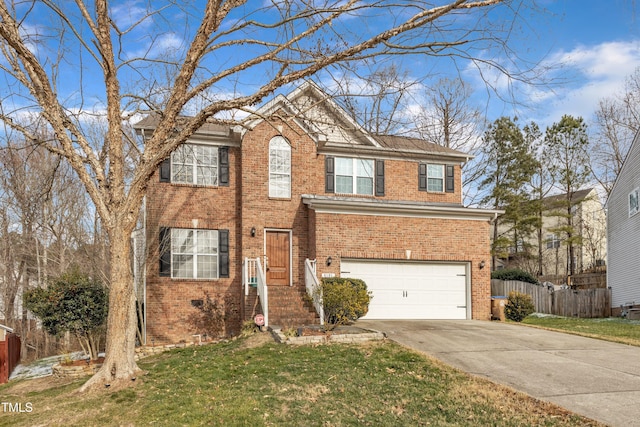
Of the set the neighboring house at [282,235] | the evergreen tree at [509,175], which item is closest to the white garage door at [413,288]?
the neighboring house at [282,235]

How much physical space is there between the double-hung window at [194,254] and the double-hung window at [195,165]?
Answer: 161cm

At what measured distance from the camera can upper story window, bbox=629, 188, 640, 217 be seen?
2164cm

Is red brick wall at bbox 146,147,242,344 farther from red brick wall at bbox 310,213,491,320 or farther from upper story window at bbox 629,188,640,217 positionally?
upper story window at bbox 629,188,640,217

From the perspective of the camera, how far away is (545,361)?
1003 centimetres

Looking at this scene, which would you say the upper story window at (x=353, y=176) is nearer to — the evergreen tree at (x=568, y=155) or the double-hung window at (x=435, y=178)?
the double-hung window at (x=435, y=178)

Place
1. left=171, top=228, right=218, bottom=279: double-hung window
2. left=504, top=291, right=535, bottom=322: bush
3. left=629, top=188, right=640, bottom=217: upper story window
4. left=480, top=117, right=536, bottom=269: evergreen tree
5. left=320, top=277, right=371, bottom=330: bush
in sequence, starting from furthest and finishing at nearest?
left=480, top=117, right=536, bottom=269: evergreen tree, left=629, top=188, right=640, bottom=217: upper story window, left=504, top=291, right=535, bottom=322: bush, left=171, top=228, right=218, bottom=279: double-hung window, left=320, top=277, right=371, bottom=330: bush

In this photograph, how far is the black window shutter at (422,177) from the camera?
19.2m

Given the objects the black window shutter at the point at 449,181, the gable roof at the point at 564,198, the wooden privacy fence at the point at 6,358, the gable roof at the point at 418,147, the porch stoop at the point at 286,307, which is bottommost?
the wooden privacy fence at the point at 6,358

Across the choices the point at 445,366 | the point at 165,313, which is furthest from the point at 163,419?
the point at 165,313

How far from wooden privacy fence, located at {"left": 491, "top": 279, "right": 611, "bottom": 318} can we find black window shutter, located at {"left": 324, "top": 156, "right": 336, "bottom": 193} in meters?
11.7

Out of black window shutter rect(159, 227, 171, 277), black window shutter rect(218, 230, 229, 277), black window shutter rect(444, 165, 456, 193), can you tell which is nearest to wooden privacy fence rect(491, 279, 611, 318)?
Answer: black window shutter rect(444, 165, 456, 193)

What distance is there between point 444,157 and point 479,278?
15.0ft

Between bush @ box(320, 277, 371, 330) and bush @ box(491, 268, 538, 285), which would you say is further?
bush @ box(491, 268, 538, 285)

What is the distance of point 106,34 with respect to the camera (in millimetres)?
10109
